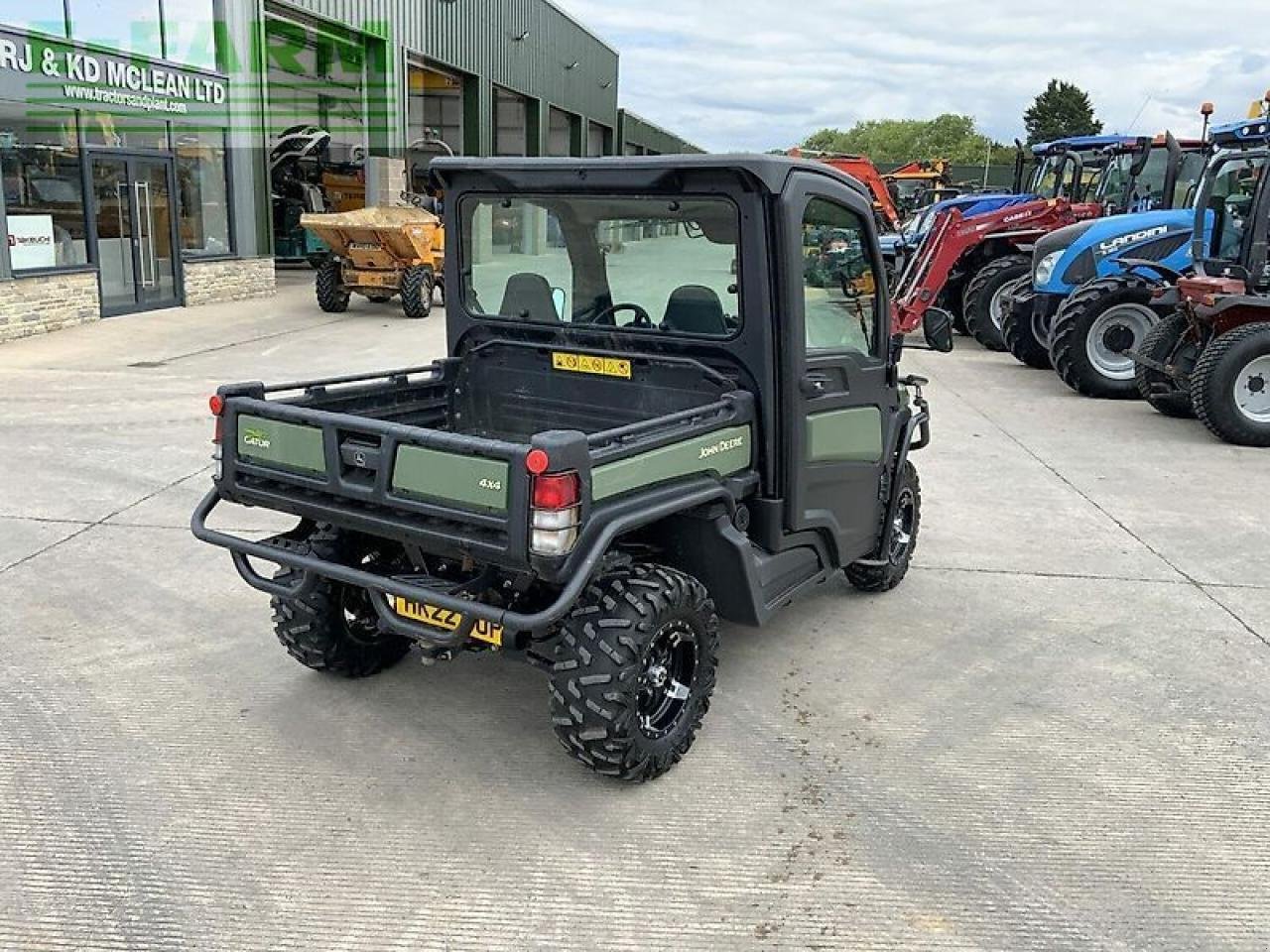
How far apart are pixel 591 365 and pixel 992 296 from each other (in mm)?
11014

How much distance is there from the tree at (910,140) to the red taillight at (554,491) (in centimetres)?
9657

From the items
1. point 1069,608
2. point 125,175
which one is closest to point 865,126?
point 125,175

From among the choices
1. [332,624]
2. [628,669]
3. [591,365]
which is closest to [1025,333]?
[591,365]

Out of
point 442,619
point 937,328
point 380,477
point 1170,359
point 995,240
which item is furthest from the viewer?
point 995,240

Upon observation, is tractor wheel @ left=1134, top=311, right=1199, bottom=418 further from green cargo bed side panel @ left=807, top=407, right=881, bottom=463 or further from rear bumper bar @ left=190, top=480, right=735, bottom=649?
rear bumper bar @ left=190, top=480, right=735, bottom=649

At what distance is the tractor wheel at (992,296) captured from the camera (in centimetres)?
1398

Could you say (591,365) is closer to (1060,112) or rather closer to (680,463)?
(680,463)

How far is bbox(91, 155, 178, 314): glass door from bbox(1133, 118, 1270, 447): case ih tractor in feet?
42.3

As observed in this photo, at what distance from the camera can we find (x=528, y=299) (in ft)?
14.7

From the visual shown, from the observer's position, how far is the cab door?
3949mm

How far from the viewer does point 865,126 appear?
129 m

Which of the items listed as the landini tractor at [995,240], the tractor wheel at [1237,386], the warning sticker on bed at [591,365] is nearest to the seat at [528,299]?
the warning sticker on bed at [591,365]

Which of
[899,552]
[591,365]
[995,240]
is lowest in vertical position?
[899,552]

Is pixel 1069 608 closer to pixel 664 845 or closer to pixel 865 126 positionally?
pixel 664 845
